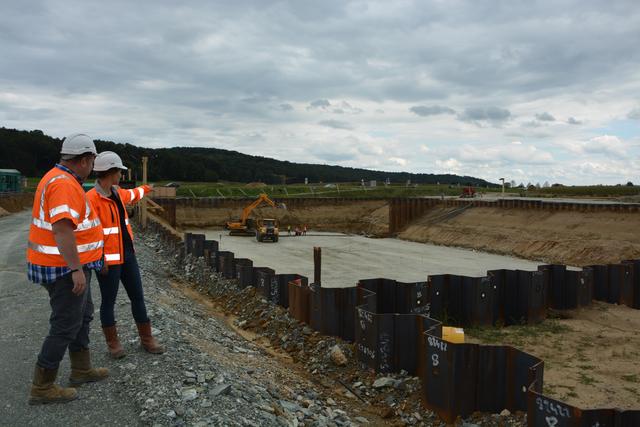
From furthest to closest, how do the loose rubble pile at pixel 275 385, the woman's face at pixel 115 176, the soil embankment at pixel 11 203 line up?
1. the soil embankment at pixel 11 203
2. the woman's face at pixel 115 176
3. the loose rubble pile at pixel 275 385

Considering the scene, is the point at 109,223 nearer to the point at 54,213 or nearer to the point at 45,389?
the point at 54,213

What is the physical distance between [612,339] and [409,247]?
23478 mm

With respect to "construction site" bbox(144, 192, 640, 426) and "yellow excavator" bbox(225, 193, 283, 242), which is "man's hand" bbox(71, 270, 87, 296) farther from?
"yellow excavator" bbox(225, 193, 283, 242)

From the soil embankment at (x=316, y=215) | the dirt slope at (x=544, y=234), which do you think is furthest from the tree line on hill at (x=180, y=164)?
the dirt slope at (x=544, y=234)

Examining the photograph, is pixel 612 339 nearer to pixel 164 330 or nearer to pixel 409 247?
pixel 164 330

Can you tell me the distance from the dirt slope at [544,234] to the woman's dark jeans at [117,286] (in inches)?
966

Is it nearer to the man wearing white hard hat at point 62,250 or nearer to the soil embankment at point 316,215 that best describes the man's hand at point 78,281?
the man wearing white hard hat at point 62,250

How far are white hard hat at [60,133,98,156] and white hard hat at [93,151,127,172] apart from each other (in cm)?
62

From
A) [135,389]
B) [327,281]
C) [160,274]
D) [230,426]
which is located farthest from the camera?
[327,281]

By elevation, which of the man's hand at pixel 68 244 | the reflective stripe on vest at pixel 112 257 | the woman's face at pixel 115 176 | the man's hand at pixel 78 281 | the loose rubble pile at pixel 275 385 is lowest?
the loose rubble pile at pixel 275 385

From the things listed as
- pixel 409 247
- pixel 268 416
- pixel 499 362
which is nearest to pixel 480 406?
pixel 499 362

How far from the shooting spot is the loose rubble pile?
15.5 ft

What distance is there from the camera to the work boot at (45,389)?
4.32 metres

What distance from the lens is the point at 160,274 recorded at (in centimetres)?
1490
